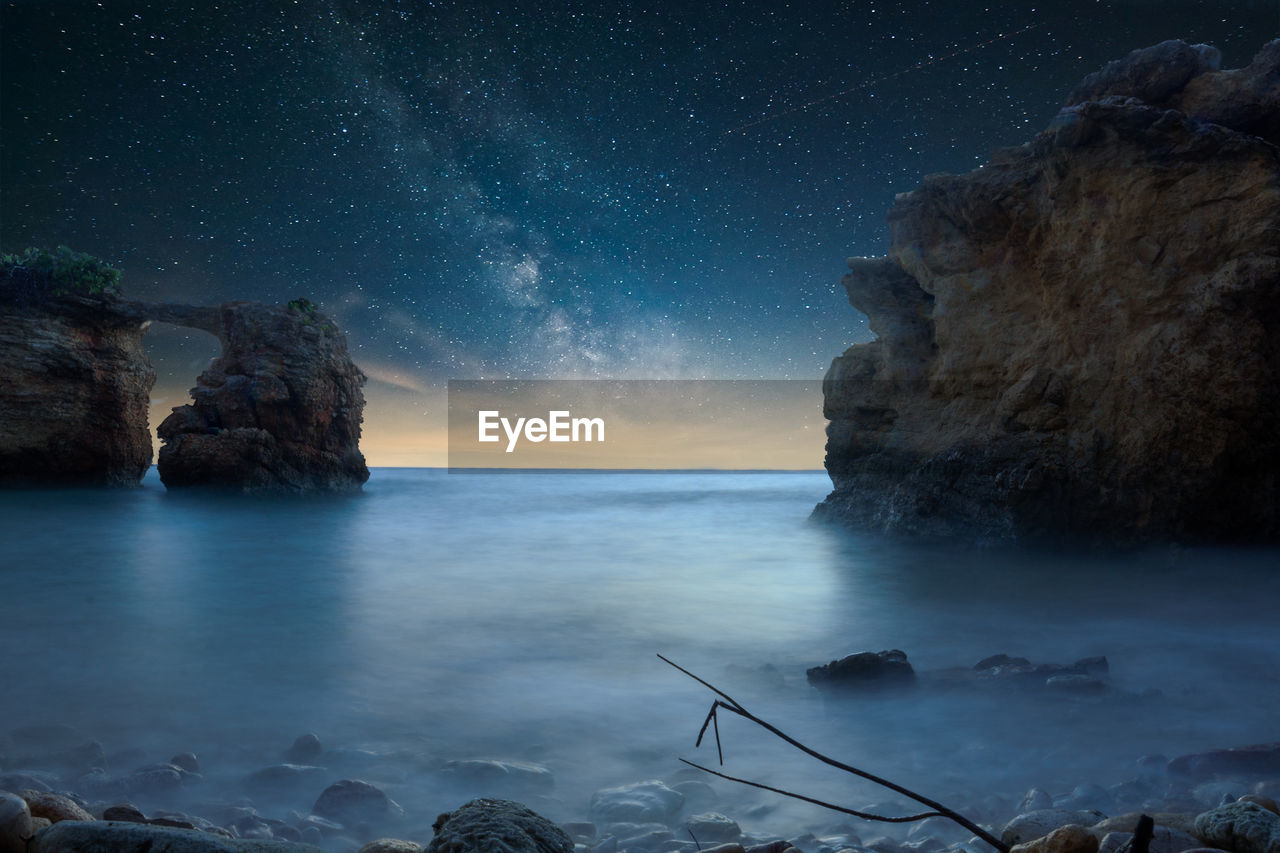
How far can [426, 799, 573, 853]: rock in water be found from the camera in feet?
6.07

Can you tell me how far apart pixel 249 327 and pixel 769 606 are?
1930 cm

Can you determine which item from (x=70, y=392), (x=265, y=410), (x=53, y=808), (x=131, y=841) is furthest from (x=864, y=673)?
(x=70, y=392)

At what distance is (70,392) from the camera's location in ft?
62.1

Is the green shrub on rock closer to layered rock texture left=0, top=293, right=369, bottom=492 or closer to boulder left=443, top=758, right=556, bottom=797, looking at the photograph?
layered rock texture left=0, top=293, right=369, bottom=492

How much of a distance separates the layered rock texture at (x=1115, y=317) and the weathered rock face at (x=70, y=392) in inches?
846

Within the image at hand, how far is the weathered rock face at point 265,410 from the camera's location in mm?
19906

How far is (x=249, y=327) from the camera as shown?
20.9 meters

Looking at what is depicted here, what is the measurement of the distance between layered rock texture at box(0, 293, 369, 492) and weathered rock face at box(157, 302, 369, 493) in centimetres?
3

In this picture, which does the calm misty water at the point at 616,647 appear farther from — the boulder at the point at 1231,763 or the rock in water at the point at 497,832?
the rock in water at the point at 497,832

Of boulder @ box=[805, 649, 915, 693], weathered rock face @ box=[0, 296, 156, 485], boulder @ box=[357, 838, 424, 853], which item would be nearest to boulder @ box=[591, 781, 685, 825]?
boulder @ box=[357, 838, 424, 853]

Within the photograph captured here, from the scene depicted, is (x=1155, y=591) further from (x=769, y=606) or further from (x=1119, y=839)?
(x=1119, y=839)

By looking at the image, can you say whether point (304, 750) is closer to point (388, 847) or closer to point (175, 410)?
point (388, 847)

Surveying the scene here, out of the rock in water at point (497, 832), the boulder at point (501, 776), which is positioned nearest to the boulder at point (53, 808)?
the rock in water at point (497, 832)

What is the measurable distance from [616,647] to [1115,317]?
8222 mm
